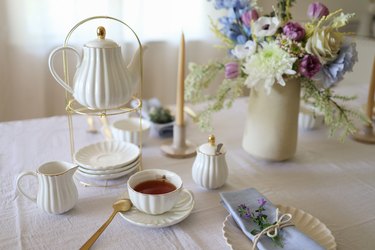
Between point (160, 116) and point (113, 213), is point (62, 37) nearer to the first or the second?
point (160, 116)

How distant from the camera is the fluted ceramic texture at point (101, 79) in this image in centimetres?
78

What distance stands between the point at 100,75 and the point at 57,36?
136 centimetres

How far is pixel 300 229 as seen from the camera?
2.37ft

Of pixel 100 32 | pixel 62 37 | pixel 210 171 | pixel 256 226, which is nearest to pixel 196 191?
pixel 210 171

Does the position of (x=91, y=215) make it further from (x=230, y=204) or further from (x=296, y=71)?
(x=296, y=71)

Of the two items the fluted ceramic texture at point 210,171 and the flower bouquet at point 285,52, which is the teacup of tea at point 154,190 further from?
the flower bouquet at point 285,52

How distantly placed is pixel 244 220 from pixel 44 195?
0.38 meters

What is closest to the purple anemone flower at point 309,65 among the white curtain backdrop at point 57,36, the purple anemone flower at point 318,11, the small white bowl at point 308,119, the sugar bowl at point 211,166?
the purple anemone flower at point 318,11

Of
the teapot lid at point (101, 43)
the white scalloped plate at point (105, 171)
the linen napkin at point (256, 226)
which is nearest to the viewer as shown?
the linen napkin at point (256, 226)

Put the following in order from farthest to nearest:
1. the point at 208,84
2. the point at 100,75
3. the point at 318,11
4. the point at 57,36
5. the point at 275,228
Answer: the point at 57,36 < the point at 208,84 < the point at 318,11 < the point at 100,75 < the point at 275,228

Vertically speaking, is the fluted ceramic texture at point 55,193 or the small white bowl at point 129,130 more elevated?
the small white bowl at point 129,130

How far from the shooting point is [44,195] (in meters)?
0.74

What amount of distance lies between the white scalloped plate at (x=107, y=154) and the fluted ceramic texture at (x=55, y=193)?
14 cm

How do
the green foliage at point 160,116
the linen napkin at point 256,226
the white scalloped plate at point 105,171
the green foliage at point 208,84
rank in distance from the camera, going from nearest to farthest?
the linen napkin at point 256,226
the white scalloped plate at point 105,171
the green foliage at point 208,84
the green foliage at point 160,116
